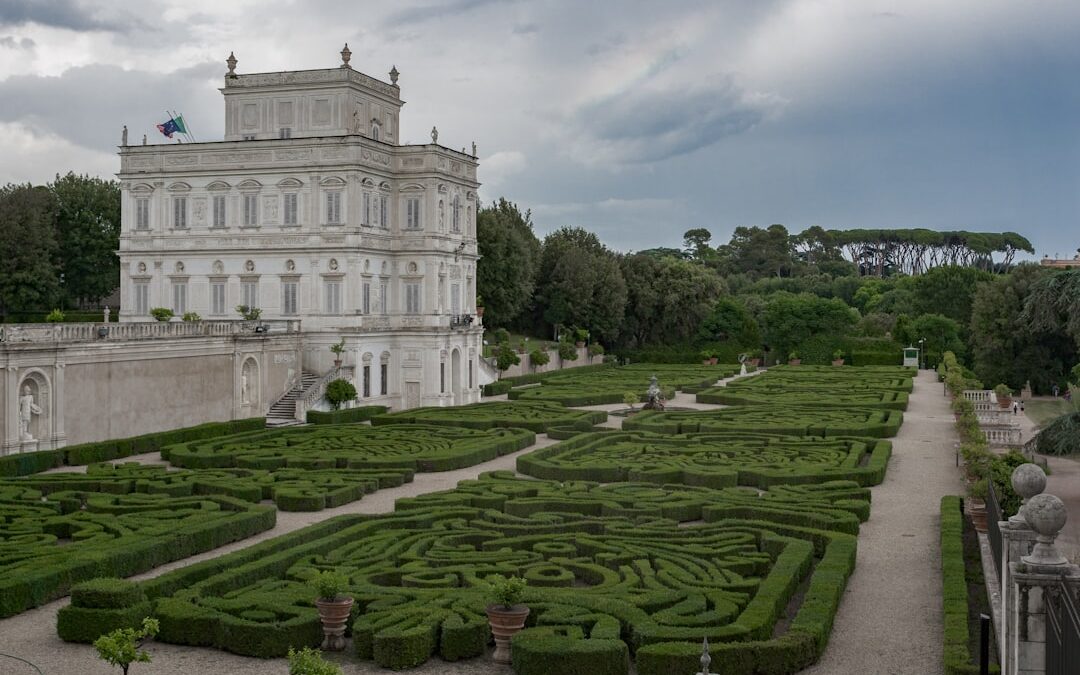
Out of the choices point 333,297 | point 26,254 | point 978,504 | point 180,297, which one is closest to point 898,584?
point 978,504

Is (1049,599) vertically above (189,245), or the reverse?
(189,245)

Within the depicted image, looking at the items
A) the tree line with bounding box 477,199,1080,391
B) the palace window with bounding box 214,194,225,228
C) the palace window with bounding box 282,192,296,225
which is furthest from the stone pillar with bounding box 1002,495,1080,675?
the tree line with bounding box 477,199,1080,391

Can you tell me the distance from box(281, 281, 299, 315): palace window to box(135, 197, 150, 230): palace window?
21.4ft

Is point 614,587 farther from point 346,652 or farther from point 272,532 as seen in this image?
point 272,532

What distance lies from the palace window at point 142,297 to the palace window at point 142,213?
2.29 metres

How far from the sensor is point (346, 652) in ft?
45.3

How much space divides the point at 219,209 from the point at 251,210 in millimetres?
1411

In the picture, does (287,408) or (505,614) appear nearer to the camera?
(505,614)

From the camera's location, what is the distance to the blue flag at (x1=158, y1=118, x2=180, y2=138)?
47.1m

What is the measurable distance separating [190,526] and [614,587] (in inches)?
308

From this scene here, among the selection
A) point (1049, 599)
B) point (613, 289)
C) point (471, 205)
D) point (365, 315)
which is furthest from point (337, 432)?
point (613, 289)

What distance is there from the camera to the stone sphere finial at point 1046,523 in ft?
30.7

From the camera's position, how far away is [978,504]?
67.1ft

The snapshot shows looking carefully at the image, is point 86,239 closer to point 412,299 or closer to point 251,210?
point 251,210
